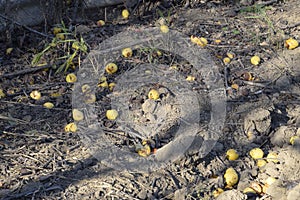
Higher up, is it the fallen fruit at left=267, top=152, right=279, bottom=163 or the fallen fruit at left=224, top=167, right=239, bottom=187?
the fallen fruit at left=267, top=152, right=279, bottom=163

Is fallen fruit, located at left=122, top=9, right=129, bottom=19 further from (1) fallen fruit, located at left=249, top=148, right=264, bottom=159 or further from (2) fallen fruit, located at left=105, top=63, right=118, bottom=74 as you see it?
(1) fallen fruit, located at left=249, top=148, right=264, bottom=159

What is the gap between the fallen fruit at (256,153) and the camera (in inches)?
139

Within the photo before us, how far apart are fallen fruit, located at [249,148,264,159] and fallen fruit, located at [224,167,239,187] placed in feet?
0.78

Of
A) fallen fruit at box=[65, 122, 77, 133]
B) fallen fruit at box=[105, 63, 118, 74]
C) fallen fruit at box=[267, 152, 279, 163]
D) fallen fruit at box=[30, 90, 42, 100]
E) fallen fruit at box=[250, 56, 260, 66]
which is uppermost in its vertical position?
fallen fruit at box=[105, 63, 118, 74]

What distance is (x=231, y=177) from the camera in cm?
336

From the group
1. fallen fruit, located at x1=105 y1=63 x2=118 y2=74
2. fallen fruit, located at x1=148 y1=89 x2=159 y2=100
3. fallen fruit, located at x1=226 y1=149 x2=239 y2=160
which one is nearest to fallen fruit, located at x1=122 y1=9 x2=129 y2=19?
fallen fruit, located at x1=105 y1=63 x2=118 y2=74

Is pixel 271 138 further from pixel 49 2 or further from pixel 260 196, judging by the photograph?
pixel 49 2

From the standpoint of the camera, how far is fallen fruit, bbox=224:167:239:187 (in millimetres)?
3357

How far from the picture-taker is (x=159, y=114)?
152 inches

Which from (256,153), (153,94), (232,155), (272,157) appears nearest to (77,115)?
(153,94)

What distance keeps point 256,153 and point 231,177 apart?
0.30 metres

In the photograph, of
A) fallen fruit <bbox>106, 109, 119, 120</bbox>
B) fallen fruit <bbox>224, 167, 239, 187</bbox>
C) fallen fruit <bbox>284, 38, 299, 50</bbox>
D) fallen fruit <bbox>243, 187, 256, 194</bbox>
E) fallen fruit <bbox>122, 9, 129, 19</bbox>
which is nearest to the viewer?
fallen fruit <bbox>243, 187, 256, 194</bbox>

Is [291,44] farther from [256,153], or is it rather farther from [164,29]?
[256,153]

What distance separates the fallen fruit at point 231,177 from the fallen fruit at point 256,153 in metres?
0.24
